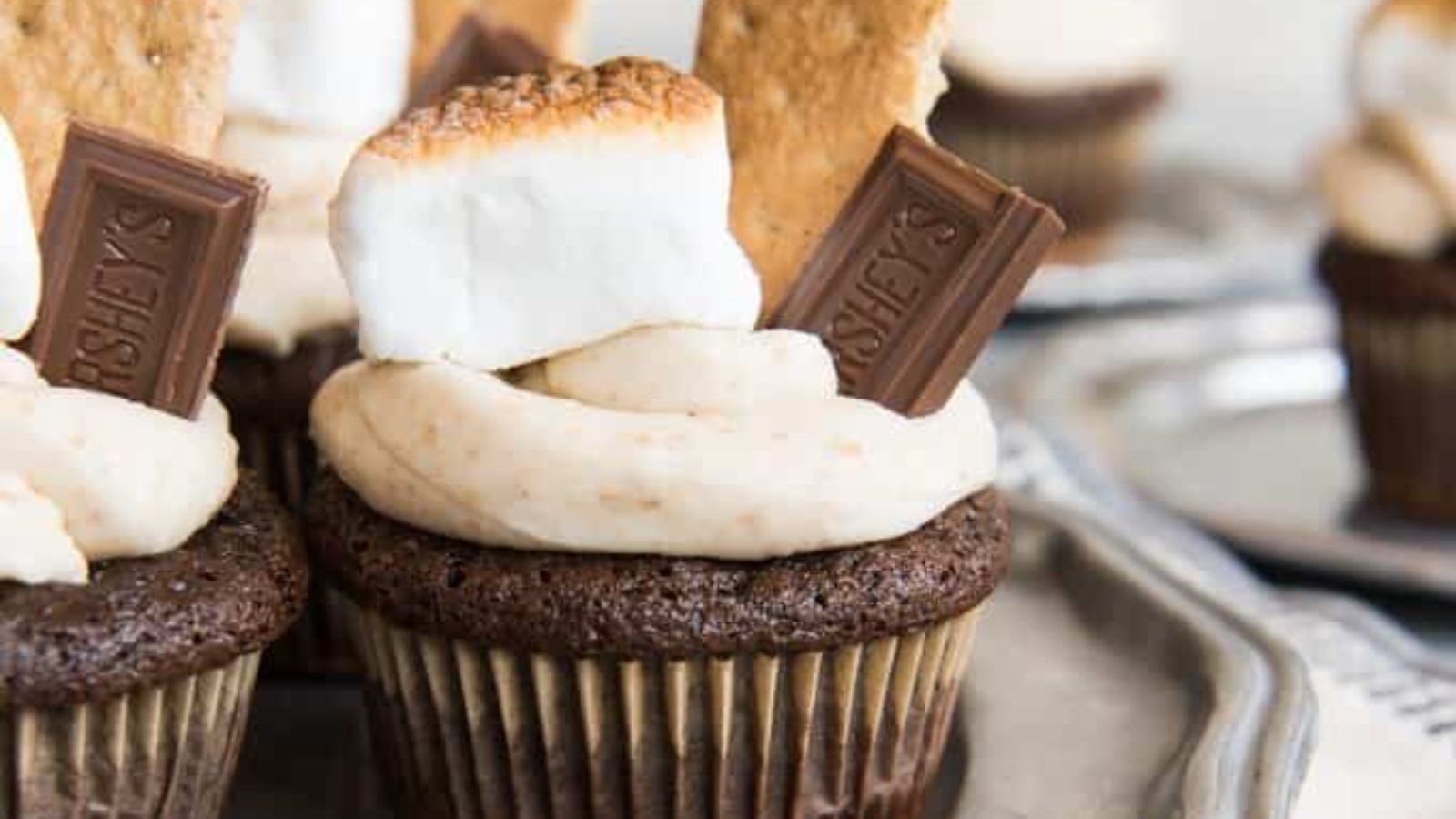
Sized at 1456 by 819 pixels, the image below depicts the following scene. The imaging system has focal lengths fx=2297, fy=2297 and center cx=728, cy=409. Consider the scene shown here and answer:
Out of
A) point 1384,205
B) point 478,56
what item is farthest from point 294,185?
point 1384,205

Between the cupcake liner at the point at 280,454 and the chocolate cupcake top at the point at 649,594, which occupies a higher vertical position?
the chocolate cupcake top at the point at 649,594

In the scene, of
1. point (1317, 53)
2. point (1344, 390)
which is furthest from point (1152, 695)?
point (1317, 53)

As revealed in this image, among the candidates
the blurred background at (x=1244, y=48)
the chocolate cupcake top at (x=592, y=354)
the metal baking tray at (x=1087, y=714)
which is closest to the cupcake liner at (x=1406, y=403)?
the metal baking tray at (x=1087, y=714)

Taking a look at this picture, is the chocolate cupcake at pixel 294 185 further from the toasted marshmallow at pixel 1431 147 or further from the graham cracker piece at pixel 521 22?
the toasted marshmallow at pixel 1431 147

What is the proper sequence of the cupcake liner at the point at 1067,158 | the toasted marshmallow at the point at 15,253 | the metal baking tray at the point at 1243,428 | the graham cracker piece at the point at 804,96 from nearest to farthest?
the toasted marshmallow at the point at 15,253
the graham cracker piece at the point at 804,96
the metal baking tray at the point at 1243,428
the cupcake liner at the point at 1067,158

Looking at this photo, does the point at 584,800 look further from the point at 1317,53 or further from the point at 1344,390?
the point at 1317,53

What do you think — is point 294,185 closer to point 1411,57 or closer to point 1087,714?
point 1087,714
